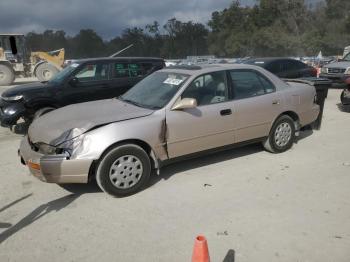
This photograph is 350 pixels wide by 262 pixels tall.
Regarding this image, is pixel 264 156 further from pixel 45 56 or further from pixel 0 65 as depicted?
pixel 45 56

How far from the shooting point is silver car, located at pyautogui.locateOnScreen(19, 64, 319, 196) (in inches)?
169

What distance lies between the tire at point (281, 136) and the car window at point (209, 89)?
1.18 m

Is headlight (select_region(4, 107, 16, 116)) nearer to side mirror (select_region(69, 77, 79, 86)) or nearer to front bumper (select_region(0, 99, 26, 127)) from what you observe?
front bumper (select_region(0, 99, 26, 127))

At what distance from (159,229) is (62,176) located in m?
1.38

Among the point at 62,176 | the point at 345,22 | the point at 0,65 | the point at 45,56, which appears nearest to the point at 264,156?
the point at 62,176

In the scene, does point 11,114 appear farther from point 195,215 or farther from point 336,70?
point 336,70

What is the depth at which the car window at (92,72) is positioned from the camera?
8.15m

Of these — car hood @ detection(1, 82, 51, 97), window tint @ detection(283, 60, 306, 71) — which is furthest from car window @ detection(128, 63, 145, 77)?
window tint @ detection(283, 60, 306, 71)

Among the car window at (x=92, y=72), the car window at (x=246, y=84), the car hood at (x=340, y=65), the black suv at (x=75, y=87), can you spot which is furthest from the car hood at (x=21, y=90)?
the car hood at (x=340, y=65)

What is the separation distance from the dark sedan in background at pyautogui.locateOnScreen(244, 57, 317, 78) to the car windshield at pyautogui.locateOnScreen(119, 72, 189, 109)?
233 inches

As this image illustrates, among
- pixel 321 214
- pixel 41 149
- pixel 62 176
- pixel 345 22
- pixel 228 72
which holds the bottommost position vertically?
pixel 321 214

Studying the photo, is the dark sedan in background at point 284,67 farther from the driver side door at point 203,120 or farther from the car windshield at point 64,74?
the driver side door at point 203,120

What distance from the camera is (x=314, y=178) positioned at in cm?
498

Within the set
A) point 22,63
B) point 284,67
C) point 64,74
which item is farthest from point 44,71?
point 284,67
